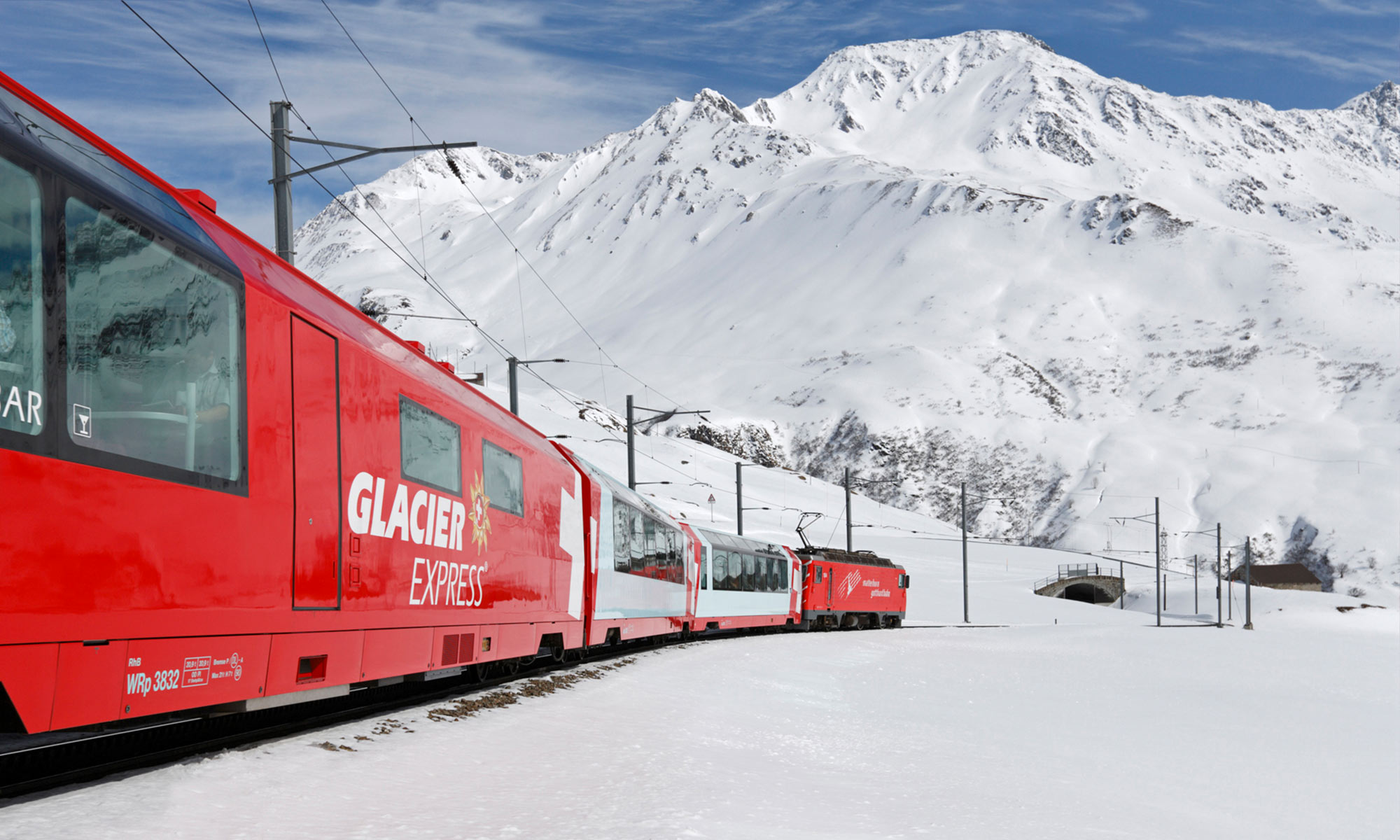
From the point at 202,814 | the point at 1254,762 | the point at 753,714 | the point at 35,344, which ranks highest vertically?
the point at 35,344

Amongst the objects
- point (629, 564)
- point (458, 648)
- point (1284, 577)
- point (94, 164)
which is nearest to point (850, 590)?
point (629, 564)

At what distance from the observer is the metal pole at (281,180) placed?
49.4ft

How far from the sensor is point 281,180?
51.2 ft

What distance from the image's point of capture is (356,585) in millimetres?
10359

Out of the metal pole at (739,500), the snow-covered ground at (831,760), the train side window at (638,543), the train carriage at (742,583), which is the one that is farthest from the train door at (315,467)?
the metal pole at (739,500)

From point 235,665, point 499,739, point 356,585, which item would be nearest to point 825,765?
point 499,739

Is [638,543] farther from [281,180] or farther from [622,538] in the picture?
[281,180]

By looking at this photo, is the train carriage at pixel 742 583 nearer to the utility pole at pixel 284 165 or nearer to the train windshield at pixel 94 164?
the utility pole at pixel 284 165

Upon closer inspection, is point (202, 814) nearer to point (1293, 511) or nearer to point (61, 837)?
point (61, 837)

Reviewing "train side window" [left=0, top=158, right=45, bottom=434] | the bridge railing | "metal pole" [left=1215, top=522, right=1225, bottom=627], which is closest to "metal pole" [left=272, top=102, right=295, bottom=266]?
"train side window" [left=0, top=158, right=45, bottom=434]

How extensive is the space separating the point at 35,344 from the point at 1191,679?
35.6 m

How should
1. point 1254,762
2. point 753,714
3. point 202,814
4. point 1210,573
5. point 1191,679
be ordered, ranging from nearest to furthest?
point 202,814
point 753,714
point 1254,762
point 1191,679
point 1210,573

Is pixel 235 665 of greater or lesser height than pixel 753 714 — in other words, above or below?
above

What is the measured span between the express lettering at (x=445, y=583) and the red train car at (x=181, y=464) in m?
0.06
